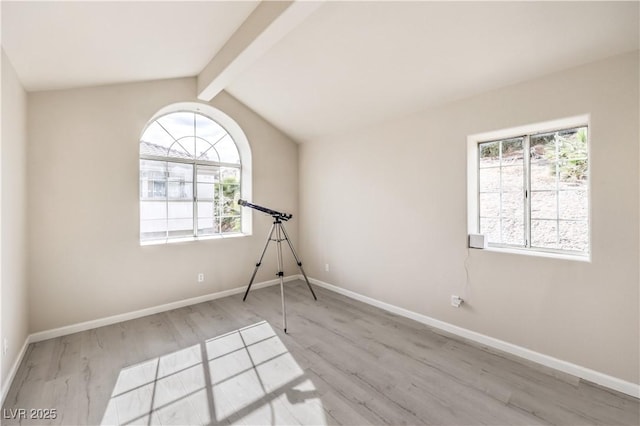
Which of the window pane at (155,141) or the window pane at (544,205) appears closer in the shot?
the window pane at (544,205)

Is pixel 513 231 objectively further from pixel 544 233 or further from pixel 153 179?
pixel 153 179

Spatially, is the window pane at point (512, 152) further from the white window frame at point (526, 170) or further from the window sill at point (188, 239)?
the window sill at point (188, 239)

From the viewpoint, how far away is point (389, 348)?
8.24 feet

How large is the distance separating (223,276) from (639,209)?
4210mm

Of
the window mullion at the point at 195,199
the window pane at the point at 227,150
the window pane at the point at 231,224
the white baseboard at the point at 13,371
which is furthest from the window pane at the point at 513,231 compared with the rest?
the white baseboard at the point at 13,371

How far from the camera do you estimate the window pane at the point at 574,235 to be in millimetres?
2234

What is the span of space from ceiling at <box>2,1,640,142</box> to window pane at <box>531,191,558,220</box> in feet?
3.35

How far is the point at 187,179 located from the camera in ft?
12.5

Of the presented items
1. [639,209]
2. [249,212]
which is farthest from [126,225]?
[639,209]

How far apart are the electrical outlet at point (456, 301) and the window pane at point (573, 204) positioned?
1146 millimetres

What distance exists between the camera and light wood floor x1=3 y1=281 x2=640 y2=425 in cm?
172

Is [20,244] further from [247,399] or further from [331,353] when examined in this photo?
[331,353]

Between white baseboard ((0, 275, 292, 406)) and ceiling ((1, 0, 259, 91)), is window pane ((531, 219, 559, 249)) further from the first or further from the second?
white baseboard ((0, 275, 292, 406))

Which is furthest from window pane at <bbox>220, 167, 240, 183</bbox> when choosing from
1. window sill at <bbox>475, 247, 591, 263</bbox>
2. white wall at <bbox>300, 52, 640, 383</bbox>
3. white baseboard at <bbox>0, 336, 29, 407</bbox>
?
window sill at <bbox>475, 247, 591, 263</bbox>
